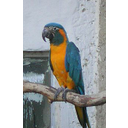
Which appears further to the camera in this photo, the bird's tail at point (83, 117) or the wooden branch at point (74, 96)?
the bird's tail at point (83, 117)

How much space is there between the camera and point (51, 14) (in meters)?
1.34

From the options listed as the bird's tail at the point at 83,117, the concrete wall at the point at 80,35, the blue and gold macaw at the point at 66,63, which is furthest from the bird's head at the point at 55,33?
the bird's tail at the point at 83,117

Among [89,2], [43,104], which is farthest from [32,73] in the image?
[89,2]

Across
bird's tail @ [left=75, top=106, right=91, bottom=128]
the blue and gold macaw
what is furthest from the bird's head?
bird's tail @ [left=75, top=106, right=91, bottom=128]

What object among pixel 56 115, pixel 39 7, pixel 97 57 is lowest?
pixel 56 115

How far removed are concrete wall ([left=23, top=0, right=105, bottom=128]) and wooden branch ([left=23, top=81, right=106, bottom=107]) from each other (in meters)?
0.14

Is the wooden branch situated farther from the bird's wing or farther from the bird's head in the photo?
the bird's head

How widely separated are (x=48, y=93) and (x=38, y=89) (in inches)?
1.6

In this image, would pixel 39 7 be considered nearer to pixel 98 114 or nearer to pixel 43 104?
pixel 43 104

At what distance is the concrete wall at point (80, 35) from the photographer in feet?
4.35

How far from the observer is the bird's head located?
3.89 ft

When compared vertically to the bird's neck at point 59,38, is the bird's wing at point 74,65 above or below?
below

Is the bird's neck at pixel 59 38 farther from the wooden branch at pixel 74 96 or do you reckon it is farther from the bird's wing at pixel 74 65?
the wooden branch at pixel 74 96

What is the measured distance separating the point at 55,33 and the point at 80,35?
0.18m
